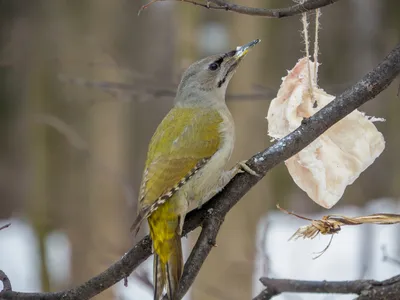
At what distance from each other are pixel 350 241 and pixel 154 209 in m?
7.59

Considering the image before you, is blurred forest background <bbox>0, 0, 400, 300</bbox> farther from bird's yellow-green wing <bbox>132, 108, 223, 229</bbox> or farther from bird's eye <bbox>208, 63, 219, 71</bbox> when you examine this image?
bird's yellow-green wing <bbox>132, 108, 223, 229</bbox>

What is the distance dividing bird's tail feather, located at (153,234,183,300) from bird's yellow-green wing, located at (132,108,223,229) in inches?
7.5

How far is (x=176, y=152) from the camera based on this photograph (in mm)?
3414

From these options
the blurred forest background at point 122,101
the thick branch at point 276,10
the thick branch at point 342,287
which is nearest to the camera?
the thick branch at point 276,10

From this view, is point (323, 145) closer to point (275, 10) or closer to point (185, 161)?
point (185, 161)

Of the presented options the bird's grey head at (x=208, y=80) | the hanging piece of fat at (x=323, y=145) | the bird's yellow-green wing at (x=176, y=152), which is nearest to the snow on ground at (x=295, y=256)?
the bird's grey head at (x=208, y=80)

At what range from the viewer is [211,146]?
3.49 m

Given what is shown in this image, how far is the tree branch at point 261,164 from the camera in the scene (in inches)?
Result: 95.9

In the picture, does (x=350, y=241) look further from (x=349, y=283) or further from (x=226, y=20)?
(x=349, y=283)

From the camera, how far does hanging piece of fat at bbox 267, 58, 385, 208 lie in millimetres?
2922

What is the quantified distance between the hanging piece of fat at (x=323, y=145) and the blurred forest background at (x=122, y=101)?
49.9 inches

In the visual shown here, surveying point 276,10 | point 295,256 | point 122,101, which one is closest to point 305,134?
point 276,10

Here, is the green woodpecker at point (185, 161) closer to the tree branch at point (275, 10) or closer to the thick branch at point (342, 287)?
the thick branch at point (342, 287)

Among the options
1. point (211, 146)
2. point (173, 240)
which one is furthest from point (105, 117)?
point (173, 240)
